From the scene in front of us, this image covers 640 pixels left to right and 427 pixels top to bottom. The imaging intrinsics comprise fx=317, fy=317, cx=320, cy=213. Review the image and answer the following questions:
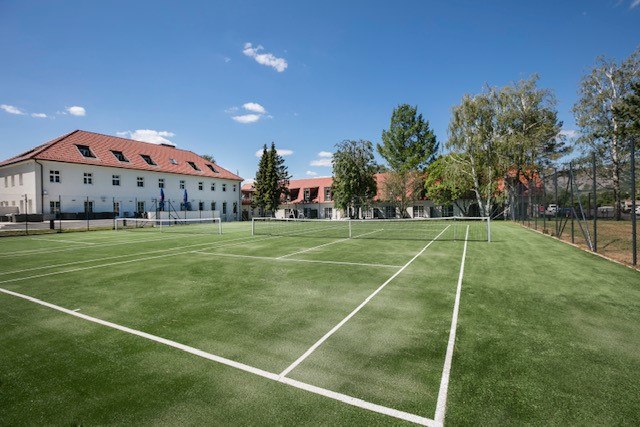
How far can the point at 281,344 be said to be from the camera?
5008 mm

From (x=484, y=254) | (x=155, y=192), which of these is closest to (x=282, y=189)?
(x=155, y=192)

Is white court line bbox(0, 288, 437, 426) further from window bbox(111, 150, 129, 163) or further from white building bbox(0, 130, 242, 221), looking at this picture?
window bbox(111, 150, 129, 163)

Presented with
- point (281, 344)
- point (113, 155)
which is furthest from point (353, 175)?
point (281, 344)

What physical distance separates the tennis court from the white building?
31660mm

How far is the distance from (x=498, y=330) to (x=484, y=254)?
8457 mm

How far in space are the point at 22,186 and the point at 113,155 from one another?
10.1m

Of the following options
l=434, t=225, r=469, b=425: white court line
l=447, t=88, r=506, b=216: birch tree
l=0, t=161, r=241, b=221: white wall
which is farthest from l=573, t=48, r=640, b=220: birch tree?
l=0, t=161, r=241, b=221: white wall

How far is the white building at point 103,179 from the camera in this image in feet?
114

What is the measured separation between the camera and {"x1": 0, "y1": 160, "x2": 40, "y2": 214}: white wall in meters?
33.6

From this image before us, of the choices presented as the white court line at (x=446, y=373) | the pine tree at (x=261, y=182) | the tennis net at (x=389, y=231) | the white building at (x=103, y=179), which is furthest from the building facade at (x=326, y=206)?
the white court line at (x=446, y=373)

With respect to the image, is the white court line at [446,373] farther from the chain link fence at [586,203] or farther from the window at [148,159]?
the window at [148,159]

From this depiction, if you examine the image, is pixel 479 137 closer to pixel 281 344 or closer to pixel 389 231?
pixel 389 231

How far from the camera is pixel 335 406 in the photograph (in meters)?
3.46

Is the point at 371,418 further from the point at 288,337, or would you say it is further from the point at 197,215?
the point at 197,215
